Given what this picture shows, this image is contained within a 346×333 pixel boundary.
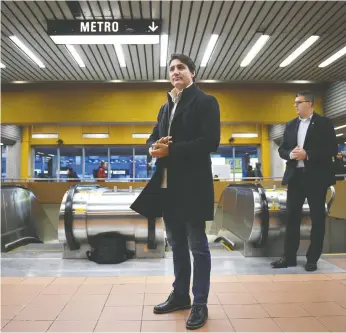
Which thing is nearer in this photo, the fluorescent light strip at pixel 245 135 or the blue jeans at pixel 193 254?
the blue jeans at pixel 193 254

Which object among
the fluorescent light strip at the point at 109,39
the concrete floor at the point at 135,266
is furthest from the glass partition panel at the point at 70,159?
the concrete floor at the point at 135,266

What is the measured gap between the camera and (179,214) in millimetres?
2484

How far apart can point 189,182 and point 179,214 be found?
0.73ft

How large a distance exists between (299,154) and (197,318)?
2.01m

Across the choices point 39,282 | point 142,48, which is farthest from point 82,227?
point 142,48

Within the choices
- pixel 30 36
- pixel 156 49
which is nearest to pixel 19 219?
pixel 30 36

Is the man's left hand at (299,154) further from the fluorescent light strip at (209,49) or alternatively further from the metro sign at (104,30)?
the fluorescent light strip at (209,49)

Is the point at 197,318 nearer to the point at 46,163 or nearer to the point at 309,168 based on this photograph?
the point at 309,168

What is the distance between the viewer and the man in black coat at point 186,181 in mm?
2436

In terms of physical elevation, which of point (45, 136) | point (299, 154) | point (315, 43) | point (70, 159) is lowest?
point (299, 154)

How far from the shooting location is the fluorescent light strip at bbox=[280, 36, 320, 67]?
6988 mm

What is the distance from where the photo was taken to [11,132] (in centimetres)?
1505

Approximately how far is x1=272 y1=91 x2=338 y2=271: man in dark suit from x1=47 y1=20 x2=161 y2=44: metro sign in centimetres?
321

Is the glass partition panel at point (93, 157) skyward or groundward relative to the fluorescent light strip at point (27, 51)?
groundward
